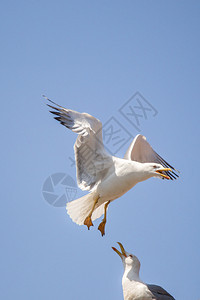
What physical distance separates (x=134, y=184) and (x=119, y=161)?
0.35m

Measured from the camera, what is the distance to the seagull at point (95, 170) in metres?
8.14

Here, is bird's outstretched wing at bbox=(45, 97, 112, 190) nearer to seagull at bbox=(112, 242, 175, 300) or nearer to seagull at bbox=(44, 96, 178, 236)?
seagull at bbox=(44, 96, 178, 236)

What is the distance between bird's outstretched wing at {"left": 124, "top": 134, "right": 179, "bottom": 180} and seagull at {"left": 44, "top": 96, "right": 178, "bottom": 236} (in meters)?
0.57

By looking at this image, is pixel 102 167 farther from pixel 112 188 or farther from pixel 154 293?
pixel 154 293

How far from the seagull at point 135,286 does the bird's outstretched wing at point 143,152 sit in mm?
1518

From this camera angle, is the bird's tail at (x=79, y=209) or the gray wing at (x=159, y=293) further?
the bird's tail at (x=79, y=209)

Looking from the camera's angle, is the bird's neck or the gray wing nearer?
the gray wing

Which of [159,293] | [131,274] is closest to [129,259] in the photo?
[131,274]

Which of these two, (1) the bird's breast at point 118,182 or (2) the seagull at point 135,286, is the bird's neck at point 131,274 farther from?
(1) the bird's breast at point 118,182

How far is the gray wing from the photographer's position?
24.9 feet

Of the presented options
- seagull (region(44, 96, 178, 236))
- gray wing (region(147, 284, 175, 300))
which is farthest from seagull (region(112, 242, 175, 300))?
seagull (region(44, 96, 178, 236))

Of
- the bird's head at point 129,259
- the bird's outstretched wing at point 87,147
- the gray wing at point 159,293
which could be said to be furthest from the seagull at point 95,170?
the gray wing at point 159,293

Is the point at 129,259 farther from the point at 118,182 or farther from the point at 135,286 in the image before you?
the point at 118,182

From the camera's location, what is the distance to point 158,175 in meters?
8.09
